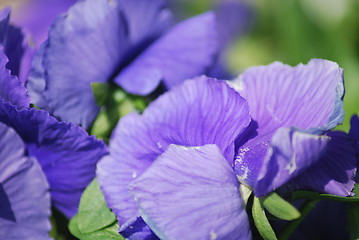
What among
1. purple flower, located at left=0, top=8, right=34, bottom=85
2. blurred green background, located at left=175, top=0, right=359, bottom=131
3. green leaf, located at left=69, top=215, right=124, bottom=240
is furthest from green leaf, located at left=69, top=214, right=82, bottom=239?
blurred green background, located at left=175, top=0, right=359, bottom=131

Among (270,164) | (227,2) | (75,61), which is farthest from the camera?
(227,2)

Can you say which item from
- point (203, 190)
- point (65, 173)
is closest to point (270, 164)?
point (203, 190)

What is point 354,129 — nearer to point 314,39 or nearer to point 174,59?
point 174,59

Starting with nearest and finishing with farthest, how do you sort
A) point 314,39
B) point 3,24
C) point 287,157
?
point 287,157, point 3,24, point 314,39

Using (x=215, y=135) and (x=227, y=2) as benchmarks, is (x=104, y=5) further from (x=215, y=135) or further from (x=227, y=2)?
(x=227, y=2)

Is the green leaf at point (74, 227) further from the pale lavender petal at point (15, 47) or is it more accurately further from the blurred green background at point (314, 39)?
the blurred green background at point (314, 39)

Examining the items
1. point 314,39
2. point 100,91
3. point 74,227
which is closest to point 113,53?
point 100,91
